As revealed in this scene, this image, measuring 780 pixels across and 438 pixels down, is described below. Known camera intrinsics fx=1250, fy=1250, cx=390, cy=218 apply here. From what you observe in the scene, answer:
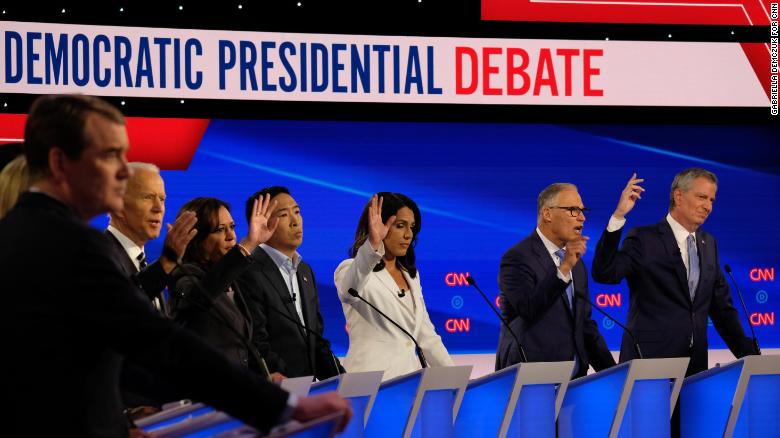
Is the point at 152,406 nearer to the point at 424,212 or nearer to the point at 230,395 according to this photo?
the point at 230,395

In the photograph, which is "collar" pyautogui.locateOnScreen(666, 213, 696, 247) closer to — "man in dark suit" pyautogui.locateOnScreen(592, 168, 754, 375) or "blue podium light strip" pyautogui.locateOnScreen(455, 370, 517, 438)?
"man in dark suit" pyautogui.locateOnScreen(592, 168, 754, 375)

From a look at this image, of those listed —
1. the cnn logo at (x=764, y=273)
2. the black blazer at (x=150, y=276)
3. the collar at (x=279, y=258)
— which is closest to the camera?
the black blazer at (x=150, y=276)

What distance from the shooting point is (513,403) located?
4.45m

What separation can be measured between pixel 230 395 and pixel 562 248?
13.4 ft

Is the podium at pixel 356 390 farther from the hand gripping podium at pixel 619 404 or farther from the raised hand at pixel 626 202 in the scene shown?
the raised hand at pixel 626 202

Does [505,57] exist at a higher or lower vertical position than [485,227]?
higher

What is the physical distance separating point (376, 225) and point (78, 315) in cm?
350

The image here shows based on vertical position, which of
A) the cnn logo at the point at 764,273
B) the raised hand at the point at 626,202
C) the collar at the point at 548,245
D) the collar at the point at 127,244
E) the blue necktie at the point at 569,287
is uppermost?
the raised hand at the point at 626,202

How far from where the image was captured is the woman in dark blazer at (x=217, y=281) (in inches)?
166

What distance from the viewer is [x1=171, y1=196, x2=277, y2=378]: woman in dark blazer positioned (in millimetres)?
4223

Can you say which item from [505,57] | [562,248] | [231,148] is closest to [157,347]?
[562,248]

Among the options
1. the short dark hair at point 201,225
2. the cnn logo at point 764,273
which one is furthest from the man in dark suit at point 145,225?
the cnn logo at point 764,273

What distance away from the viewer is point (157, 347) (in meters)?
2.11

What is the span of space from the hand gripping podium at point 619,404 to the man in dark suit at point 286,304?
1.19 metres
